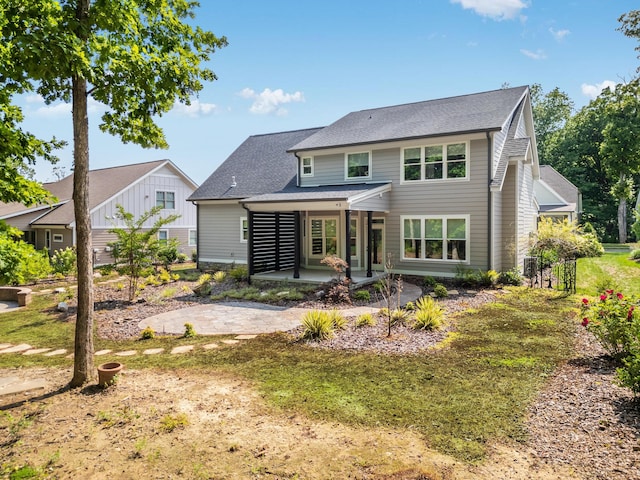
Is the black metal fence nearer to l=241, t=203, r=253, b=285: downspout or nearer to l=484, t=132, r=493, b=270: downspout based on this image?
l=484, t=132, r=493, b=270: downspout

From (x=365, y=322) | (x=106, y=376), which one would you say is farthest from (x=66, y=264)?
(x=365, y=322)

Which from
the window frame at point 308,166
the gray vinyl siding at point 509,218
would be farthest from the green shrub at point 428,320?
the window frame at point 308,166

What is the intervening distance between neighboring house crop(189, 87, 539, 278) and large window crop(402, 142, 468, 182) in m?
0.04

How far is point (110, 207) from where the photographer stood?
917 inches

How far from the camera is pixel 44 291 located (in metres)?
14.9

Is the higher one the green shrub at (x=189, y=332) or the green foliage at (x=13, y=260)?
the green foliage at (x=13, y=260)

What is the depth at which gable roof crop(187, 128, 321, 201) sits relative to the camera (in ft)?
65.0

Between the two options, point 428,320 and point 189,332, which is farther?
point 428,320

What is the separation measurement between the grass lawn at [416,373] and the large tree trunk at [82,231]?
1094mm

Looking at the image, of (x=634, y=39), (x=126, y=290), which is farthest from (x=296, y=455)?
(x=634, y=39)

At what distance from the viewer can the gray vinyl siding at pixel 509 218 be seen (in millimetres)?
15266

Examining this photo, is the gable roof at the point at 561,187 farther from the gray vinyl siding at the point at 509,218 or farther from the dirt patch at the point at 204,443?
the dirt patch at the point at 204,443

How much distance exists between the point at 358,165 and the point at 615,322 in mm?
12053

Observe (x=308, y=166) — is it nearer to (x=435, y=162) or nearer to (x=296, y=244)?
(x=296, y=244)
